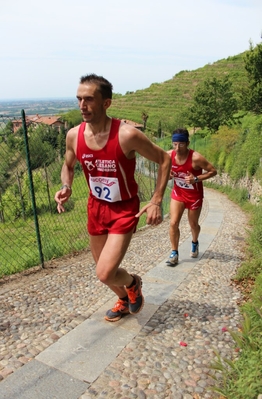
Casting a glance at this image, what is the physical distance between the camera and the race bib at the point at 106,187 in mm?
3029

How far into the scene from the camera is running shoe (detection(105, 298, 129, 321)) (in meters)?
3.56

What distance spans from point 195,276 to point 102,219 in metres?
2.23

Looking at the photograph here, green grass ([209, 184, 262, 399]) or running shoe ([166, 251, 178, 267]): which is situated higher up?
green grass ([209, 184, 262, 399])

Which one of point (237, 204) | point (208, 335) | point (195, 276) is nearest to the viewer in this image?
point (208, 335)

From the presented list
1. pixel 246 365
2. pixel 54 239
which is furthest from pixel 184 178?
pixel 246 365

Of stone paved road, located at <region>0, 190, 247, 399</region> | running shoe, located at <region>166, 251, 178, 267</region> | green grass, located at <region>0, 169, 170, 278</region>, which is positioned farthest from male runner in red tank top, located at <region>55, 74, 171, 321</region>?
green grass, located at <region>0, 169, 170, 278</region>

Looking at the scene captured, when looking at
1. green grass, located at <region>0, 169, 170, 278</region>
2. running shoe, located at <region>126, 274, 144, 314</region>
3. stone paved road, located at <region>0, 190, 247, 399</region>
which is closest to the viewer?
stone paved road, located at <region>0, 190, 247, 399</region>

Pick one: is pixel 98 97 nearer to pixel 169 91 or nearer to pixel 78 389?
pixel 78 389

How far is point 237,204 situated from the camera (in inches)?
514

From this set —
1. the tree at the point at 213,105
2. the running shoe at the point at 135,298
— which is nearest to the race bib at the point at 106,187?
the running shoe at the point at 135,298

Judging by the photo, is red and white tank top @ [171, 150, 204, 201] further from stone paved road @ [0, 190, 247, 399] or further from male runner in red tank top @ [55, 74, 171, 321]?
male runner in red tank top @ [55, 74, 171, 321]

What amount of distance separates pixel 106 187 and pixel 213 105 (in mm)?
32759

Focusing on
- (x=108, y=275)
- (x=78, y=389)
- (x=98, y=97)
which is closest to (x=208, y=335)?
(x=108, y=275)

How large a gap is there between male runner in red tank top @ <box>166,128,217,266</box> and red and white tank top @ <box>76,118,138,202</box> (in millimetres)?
2080
